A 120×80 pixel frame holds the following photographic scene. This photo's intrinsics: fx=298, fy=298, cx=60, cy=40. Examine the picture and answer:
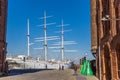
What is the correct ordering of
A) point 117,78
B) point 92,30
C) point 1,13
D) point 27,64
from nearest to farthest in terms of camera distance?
point 117,78
point 92,30
point 1,13
point 27,64

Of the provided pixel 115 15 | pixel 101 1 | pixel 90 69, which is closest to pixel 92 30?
pixel 90 69

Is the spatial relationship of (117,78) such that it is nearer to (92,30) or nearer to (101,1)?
(101,1)

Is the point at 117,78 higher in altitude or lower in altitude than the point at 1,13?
lower

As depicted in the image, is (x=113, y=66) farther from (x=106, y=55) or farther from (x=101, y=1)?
(x=101, y=1)

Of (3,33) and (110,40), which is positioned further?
(3,33)

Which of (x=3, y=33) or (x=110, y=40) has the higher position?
(x=3, y=33)

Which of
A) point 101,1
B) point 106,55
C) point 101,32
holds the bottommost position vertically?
point 106,55

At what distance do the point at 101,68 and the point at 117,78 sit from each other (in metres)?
7.44

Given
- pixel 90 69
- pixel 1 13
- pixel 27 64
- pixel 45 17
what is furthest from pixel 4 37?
pixel 45 17

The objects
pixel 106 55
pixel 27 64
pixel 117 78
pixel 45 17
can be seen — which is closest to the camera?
pixel 117 78

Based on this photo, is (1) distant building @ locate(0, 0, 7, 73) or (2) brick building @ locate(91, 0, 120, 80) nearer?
(2) brick building @ locate(91, 0, 120, 80)

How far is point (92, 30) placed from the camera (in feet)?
158

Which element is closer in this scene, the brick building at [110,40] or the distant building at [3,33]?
the brick building at [110,40]

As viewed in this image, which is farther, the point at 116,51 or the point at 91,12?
A: the point at 91,12
